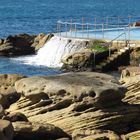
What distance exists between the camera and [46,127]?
64.3 ft

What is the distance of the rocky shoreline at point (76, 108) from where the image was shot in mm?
20281

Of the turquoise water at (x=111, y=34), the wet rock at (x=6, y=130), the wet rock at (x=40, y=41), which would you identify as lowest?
the wet rock at (x=40, y=41)

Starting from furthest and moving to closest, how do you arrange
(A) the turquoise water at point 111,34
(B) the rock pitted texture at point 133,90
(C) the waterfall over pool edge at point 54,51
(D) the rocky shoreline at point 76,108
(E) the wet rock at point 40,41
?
(E) the wet rock at point 40,41, (A) the turquoise water at point 111,34, (C) the waterfall over pool edge at point 54,51, (B) the rock pitted texture at point 133,90, (D) the rocky shoreline at point 76,108

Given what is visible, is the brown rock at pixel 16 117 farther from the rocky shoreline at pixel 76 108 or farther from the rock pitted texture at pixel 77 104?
the rock pitted texture at pixel 77 104

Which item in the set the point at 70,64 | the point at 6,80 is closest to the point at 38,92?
the point at 6,80

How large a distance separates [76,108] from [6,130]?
12.6 ft

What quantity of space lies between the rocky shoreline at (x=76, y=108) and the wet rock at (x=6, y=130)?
161 cm

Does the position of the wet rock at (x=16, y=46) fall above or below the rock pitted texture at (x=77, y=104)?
below

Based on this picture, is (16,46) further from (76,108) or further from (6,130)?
(6,130)

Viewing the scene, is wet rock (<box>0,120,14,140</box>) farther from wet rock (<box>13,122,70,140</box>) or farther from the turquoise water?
the turquoise water

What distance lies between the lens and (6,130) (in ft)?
58.0

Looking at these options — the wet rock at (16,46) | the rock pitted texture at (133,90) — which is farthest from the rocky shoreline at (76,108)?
the wet rock at (16,46)

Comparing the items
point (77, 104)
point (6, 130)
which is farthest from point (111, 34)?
point (6, 130)

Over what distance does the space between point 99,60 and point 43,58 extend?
8.29m
